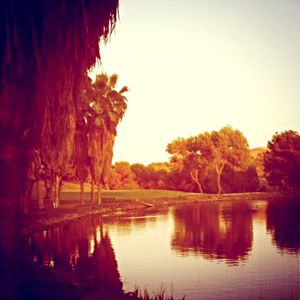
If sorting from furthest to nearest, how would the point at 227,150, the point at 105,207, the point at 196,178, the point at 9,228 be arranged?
1. the point at 196,178
2. the point at 227,150
3. the point at 105,207
4. the point at 9,228

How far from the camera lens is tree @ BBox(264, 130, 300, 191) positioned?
102m

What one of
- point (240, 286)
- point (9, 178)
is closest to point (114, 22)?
point (9, 178)

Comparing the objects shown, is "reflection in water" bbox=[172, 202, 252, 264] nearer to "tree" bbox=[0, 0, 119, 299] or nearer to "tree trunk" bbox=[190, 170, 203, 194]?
"tree" bbox=[0, 0, 119, 299]

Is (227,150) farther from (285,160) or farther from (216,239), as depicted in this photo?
(216,239)

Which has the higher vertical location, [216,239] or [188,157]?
[188,157]

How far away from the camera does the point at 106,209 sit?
177 ft

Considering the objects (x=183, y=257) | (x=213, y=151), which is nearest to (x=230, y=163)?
(x=213, y=151)

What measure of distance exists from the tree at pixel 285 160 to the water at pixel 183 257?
6672cm

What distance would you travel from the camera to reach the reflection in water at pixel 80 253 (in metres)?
16.6

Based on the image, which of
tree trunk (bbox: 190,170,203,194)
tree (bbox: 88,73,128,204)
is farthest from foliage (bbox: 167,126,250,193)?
tree (bbox: 88,73,128,204)

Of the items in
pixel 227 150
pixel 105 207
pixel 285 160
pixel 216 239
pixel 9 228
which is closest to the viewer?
pixel 9 228

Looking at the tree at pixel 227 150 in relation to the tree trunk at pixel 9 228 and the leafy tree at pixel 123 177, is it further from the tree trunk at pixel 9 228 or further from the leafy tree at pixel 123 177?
the tree trunk at pixel 9 228

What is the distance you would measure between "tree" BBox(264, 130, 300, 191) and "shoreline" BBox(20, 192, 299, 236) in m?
5.92

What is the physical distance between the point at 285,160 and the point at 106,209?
61240 millimetres
